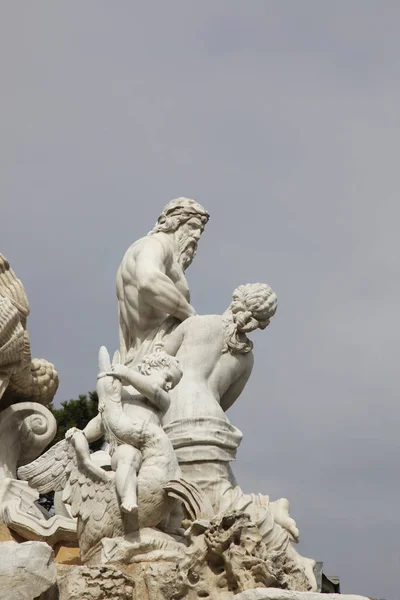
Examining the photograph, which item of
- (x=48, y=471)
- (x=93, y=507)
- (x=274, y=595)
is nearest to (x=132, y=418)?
(x=93, y=507)

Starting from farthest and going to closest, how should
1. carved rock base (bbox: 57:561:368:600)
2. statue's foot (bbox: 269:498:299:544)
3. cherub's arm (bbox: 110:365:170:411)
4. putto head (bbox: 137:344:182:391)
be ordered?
statue's foot (bbox: 269:498:299:544)
putto head (bbox: 137:344:182:391)
cherub's arm (bbox: 110:365:170:411)
carved rock base (bbox: 57:561:368:600)

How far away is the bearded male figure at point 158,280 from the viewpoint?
36.9ft

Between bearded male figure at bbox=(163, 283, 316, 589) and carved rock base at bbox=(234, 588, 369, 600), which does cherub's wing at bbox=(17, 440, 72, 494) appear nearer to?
bearded male figure at bbox=(163, 283, 316, 589)

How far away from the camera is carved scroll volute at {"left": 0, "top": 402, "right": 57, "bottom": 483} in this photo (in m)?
11.4

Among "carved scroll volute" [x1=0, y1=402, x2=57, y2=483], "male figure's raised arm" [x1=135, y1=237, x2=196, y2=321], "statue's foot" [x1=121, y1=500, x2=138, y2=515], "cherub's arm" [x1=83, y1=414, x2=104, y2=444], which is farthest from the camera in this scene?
"carved scroll volute" [x1=0, y1=402, x2=57, y2=483]

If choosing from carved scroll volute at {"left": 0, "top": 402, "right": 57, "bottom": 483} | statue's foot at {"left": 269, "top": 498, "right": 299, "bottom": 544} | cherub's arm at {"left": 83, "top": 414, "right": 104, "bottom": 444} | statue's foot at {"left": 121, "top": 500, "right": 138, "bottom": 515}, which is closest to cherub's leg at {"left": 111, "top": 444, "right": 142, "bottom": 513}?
statue's foot at {"left": 121, "top": 500, "right": 138, "bottom": 515}

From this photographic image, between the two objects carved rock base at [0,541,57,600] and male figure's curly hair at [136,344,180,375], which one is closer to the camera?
carved rock base at [0,541,57,600]

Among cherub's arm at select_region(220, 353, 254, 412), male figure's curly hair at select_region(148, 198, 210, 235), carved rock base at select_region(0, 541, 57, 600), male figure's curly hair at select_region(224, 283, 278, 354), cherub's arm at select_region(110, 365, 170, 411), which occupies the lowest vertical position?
carved rock base at select_region(0, 541, 57, 600)

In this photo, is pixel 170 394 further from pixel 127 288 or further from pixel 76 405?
pixel 76 405

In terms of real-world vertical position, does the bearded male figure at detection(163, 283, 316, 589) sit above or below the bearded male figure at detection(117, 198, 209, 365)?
below

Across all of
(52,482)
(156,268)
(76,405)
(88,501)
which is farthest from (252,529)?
(76,405)

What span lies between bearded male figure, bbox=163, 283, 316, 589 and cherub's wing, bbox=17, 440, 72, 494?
2.79 feet

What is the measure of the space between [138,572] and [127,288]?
2.94 metres

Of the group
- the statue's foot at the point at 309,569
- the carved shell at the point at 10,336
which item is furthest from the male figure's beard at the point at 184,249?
the statue's foot at the point at 309,569
